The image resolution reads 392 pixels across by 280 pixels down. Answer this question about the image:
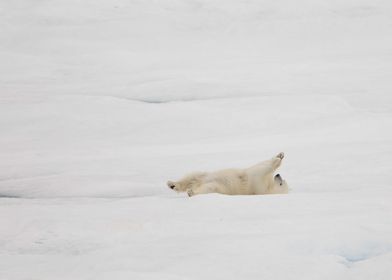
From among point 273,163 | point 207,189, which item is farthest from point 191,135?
point 207,189

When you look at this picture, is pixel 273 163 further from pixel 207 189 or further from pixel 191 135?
pixel 191 135

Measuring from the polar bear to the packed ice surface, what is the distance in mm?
127

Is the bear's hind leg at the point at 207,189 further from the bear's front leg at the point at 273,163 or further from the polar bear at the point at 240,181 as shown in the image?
the bear's front leg at the point at 273,163

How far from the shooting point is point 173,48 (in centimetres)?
991

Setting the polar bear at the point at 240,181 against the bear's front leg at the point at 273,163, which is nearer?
the polar bear at the point at 240,181

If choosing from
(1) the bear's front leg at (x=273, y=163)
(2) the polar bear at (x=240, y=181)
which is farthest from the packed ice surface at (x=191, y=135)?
(1) the bear's front leg at (x=273, y=163)

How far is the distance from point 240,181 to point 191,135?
1918mm

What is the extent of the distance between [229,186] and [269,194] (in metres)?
0.25

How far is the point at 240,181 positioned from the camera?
4.21m

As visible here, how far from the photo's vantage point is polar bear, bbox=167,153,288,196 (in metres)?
4.15

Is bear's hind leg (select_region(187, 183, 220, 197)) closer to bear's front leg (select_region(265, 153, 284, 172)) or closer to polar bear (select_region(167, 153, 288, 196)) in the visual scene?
polar bear (select_region(167, 153, 288, 196))

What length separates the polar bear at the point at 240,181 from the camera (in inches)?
163

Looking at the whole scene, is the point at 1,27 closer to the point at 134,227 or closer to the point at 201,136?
the point at 201,136

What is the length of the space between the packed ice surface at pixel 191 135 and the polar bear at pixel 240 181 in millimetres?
127
